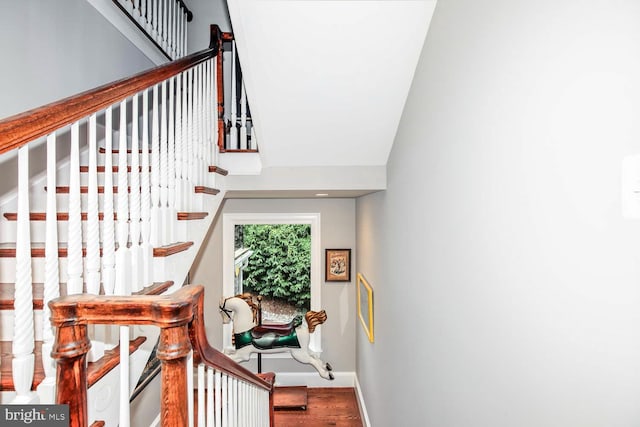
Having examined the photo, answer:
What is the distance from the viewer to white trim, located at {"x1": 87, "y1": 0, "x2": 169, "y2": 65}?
2.57 meters

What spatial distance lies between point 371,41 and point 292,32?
1.28 ft

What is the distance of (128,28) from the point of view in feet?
9.60

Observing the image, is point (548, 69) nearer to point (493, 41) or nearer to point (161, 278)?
point (493, 41)

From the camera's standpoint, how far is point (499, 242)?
40.6 inches

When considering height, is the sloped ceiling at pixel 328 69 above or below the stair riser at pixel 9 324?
above

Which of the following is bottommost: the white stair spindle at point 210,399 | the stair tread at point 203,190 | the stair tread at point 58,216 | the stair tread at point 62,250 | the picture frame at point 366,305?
the picture frame at point 366,305

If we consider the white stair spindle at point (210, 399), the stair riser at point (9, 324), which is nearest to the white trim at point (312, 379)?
the stair riser at point (9, 324)

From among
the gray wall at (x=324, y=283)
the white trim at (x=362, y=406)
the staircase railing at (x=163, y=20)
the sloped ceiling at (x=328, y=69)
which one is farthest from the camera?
the gray wall at (x=324, y=283)

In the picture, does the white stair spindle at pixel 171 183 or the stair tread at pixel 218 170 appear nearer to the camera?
the white stair spindle at pixel 171 183

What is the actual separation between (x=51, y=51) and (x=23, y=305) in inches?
73.6

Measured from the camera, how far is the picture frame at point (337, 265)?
4328mm

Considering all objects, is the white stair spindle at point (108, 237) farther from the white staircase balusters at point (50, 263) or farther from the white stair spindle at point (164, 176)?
the white stair spindle at point (164, 176)

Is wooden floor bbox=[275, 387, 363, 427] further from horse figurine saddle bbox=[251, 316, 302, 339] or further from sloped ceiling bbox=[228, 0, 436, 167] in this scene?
sloped ceiling bbox=[228, 0, 436, 167]

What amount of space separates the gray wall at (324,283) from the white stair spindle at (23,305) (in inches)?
130
